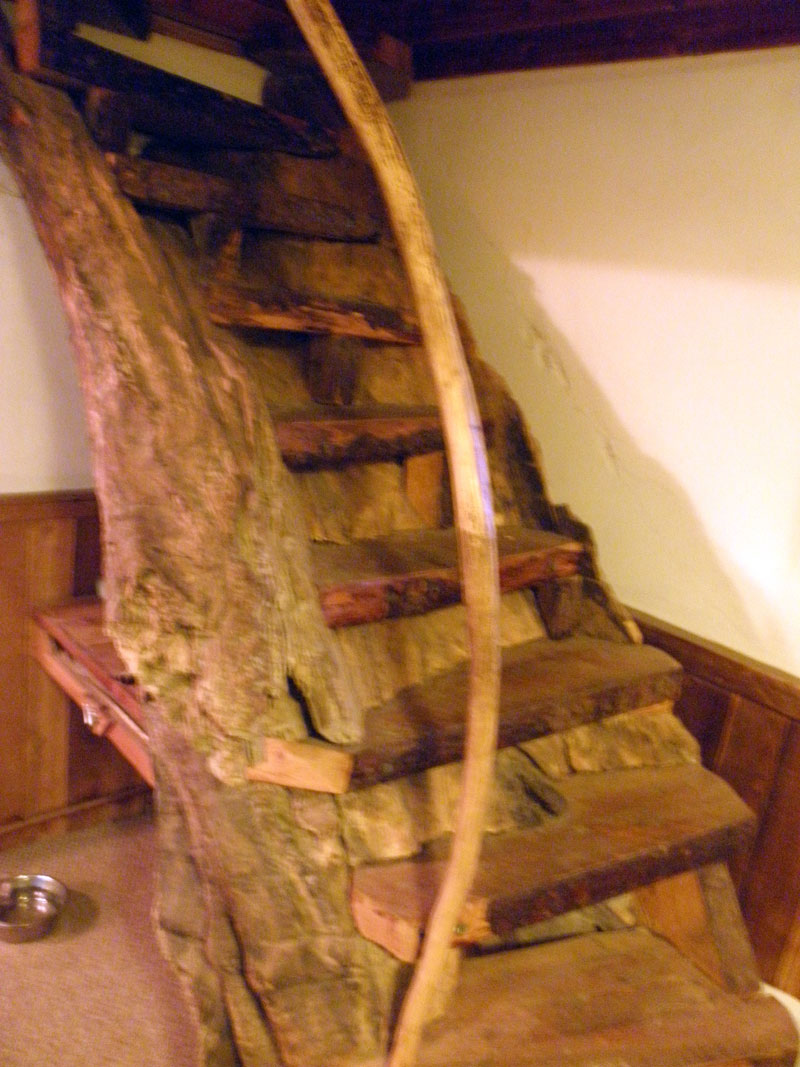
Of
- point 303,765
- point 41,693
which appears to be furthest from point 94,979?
point 303,765

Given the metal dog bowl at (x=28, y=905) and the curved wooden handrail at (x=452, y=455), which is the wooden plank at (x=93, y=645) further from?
the curved wooden handrail at (x=452, y=455)

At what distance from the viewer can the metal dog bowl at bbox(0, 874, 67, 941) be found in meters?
1.90

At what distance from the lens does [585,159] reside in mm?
1904

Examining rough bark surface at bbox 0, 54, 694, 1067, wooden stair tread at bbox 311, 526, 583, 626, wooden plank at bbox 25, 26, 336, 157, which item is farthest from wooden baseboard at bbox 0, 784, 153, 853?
wooden plank at bbox 25, 26, 336, 157

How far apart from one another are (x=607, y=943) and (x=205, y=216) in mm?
1521

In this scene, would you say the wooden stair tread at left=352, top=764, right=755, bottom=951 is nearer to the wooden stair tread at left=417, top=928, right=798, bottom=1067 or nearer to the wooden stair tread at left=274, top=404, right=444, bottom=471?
the wooden stair tread at left=417, top=928, right=798, bottom=1067

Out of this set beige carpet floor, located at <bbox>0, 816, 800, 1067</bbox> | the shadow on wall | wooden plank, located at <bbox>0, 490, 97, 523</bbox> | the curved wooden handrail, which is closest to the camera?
the curved wooden handrail

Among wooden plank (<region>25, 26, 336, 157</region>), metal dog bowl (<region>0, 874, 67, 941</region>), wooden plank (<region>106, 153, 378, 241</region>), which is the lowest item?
metal dog bowl (<region>0, 874, 67, 941</region>)

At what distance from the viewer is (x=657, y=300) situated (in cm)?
180

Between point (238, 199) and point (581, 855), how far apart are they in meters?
1.34

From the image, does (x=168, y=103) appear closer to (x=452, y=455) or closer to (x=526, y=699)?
(x=452, y=455)

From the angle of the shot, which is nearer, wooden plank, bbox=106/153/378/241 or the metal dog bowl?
wooden plank, bbox=106/153/378/241

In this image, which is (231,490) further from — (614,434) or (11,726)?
(11,726)

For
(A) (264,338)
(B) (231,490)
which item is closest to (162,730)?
(B) (231,490)
